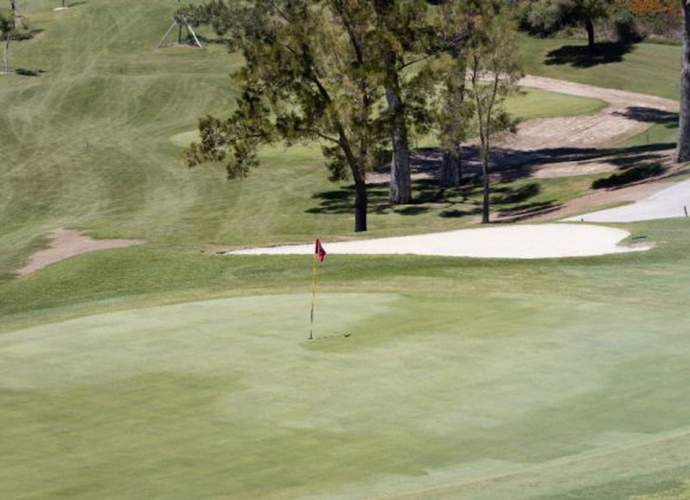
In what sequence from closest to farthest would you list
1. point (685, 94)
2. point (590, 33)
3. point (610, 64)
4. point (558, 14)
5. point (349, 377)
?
1. point (349, 377)
2. point (685, 94)
3. point (610, 64)
4. point (590, 33)
5. point (558, 14)

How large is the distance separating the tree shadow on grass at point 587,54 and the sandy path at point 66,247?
5861 cm

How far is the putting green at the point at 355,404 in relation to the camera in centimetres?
1297

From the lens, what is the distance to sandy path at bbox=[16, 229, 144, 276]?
152 feet

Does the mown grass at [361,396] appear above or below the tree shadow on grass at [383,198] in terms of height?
above

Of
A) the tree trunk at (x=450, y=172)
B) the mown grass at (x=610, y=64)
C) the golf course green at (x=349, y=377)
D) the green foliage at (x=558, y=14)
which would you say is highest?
the green foliage at (x=558, y=14)

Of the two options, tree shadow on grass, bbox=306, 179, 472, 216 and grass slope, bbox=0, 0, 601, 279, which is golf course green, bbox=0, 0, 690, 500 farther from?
tree shadow on grass, bbox=306, 179, 472, 216

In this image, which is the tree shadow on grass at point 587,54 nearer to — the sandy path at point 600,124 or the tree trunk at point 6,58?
the sandy path at point 600,124

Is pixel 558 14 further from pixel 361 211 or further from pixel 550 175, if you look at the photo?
pixel 361 211

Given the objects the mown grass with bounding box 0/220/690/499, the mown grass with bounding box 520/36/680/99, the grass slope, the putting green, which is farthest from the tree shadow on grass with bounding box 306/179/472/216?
the putting green

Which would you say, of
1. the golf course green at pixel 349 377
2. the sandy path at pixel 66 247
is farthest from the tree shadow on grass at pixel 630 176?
the sandy path at pixel 66 247

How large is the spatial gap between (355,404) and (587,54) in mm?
92539

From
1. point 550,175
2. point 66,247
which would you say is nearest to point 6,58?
point 550,175

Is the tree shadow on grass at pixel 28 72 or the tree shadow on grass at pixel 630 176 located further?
the tree shadow on grass at pixel 28 72

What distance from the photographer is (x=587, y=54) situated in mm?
104000
